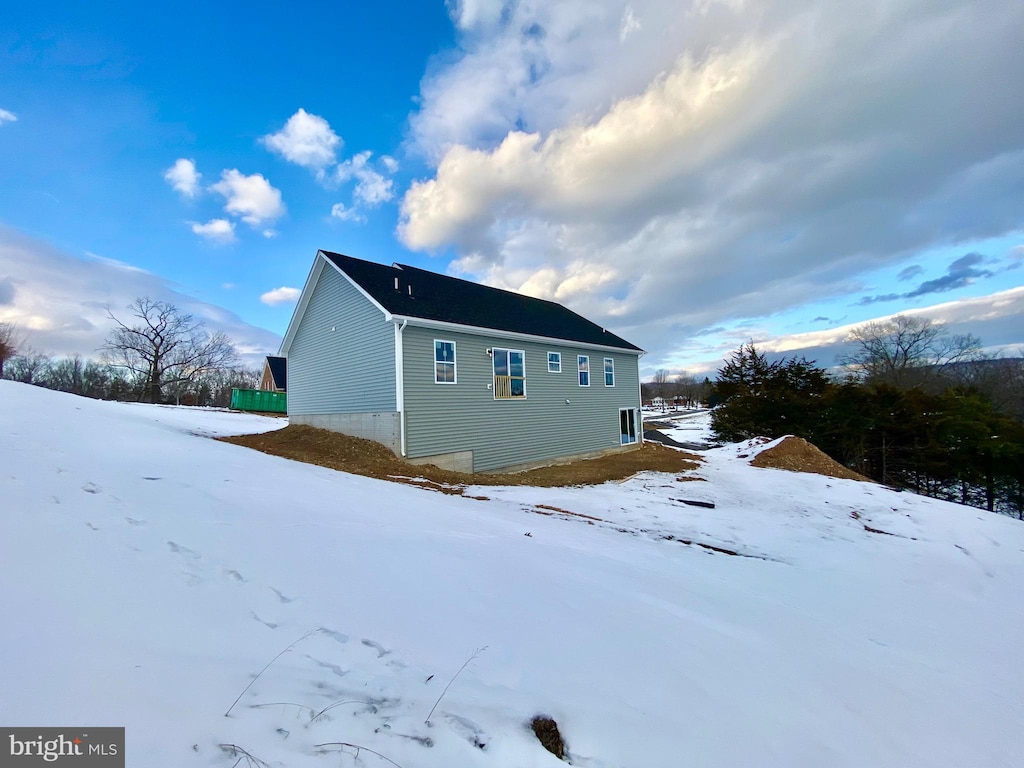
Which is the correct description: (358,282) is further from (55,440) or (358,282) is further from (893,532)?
(893,532)

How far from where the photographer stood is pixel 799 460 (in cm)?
1462

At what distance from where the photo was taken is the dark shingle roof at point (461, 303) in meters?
12.4

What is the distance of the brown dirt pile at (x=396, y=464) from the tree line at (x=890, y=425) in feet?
28.7

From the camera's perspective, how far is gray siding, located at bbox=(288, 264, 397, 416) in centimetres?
1182

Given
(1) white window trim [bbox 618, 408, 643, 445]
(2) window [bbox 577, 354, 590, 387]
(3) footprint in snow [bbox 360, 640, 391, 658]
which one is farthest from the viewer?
(1) white window trim [bbox 618, 408, 643, 445]

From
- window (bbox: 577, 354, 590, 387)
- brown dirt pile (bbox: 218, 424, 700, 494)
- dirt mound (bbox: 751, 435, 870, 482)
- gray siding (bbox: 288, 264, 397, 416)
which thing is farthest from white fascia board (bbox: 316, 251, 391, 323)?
dirt mound (bbox: 751, 435, 870, 482)

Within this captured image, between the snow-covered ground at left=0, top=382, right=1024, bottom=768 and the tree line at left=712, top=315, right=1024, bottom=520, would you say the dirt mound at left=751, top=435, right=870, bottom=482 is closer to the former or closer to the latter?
the tree line at left=712, top=315, right=1024, bottom=520

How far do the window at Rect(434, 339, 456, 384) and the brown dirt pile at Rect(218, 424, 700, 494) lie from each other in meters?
2.49

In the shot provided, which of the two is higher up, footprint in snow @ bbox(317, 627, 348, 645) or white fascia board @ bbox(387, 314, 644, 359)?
white fascia board @ bbox(387, 314, 644, 359)

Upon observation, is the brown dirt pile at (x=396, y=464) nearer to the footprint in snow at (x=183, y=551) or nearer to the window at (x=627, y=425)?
the window at (x=627, y=425)

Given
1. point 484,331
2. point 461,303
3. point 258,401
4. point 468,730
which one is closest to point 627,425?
point 484,331

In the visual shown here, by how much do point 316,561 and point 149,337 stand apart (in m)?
41.8

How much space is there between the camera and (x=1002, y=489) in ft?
54.1

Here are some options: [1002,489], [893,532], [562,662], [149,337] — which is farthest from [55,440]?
[149,337]
